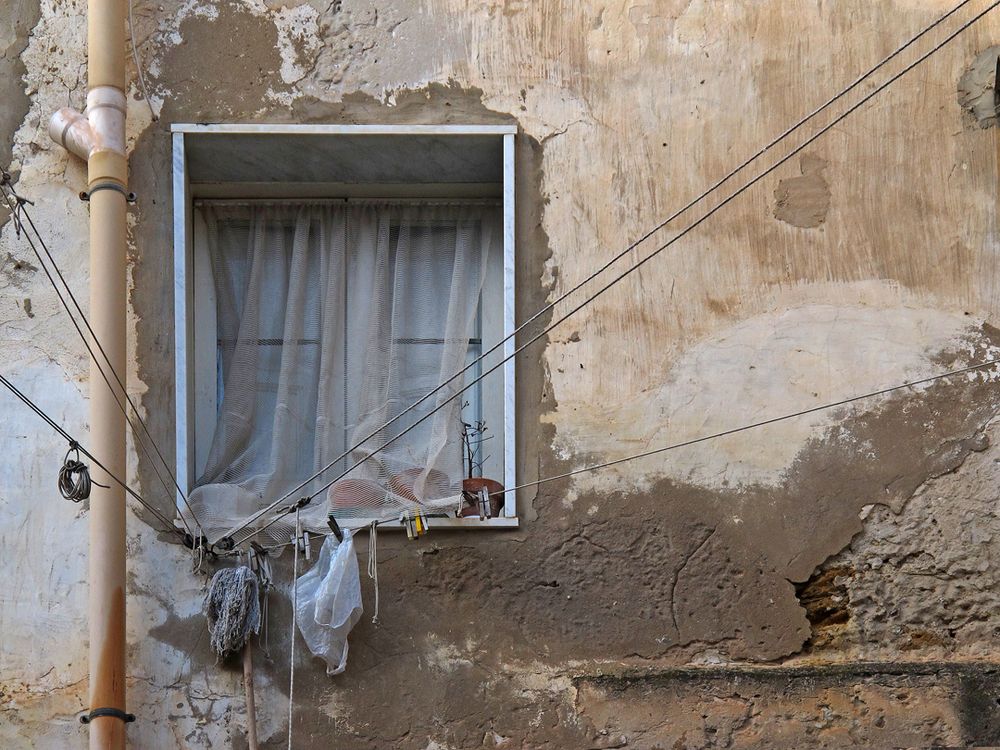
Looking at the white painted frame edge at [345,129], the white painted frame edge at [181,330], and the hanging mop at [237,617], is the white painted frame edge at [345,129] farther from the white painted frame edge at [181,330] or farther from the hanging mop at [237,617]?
the hanging mop at [237,617]

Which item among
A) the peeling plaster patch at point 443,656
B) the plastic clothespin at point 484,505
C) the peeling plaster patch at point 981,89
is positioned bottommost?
the peeling plaster patch at point 443,656

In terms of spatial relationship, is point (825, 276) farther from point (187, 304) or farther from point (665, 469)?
point (187, 304)

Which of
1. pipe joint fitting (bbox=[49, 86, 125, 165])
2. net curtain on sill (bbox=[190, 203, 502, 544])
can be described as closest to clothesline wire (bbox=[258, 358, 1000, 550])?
net curtain on sill (bbox=[190, 203, 502, 544])

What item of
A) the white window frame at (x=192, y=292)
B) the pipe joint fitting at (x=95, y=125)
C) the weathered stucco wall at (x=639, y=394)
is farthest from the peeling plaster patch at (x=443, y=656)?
the pipe joint fitting at (x=95, y=125)

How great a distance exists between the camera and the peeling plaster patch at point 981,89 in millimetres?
5930

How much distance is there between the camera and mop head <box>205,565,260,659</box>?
539cm

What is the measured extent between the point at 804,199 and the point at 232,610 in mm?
2751

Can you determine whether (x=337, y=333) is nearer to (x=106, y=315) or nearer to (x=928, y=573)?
(x=106, y=315)

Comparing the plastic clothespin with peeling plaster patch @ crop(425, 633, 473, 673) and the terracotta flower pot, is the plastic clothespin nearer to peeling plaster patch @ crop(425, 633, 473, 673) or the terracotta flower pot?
the terracotta flower pot

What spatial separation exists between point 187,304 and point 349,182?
0.91m

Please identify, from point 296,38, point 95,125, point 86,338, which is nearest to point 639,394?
point 296,38

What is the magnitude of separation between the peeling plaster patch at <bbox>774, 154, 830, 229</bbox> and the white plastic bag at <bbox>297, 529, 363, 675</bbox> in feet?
7.12

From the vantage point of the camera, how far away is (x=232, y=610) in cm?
540

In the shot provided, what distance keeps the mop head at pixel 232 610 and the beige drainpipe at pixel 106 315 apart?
33 cm
